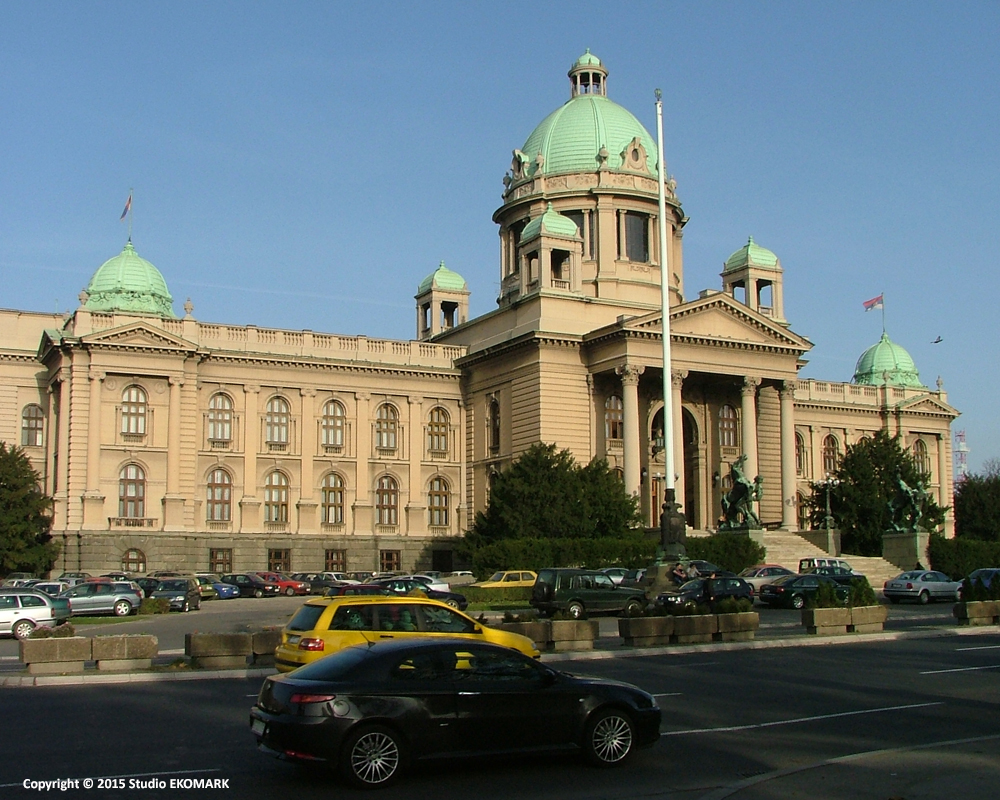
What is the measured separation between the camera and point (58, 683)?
23.3m

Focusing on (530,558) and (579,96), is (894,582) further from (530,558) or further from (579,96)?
(579,96)

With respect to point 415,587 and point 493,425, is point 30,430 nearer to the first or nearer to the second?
point 493,425

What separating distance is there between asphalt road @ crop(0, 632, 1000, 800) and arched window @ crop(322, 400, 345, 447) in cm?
5166

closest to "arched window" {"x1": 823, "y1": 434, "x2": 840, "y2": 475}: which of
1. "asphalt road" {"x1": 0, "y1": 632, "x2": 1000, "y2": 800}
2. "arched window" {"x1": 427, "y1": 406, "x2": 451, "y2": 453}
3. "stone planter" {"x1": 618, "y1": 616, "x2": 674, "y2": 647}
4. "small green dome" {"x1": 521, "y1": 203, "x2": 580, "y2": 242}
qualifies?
"small green dome" {"x1": 521, "y1": 203, "x2": 580, "y2": 242}

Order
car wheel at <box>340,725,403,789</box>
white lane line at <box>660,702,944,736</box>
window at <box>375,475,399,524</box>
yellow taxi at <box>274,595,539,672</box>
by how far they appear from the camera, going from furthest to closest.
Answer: window at <box>375,475,399,524</box> → yellow taxi at <box>274,595,539,672</box> → white lane line at <box>660,702,944,736</box> → car wheel at <box>340,725,403,789</box>

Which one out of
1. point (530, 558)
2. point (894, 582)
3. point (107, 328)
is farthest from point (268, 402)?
point (894, 582)

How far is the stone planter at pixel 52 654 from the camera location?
24062 millimetres

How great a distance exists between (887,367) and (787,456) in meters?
36.1

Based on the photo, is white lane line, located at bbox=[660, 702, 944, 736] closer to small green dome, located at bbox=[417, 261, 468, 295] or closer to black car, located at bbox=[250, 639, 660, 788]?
black car, located at bbox=[250, 639, 660, 788]

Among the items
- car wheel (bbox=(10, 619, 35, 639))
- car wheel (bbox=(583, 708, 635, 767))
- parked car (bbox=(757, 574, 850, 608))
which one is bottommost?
car wheel (bbox=(583, 708, 635, 767))

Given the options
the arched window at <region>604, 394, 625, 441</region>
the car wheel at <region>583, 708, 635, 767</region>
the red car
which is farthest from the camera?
the arched window at <region>604, 394, 625, 441</region>

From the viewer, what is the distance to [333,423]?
7588cm

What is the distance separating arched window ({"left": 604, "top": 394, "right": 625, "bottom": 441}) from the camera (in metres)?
73.1

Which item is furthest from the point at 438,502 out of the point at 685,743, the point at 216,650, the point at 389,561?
the point at 685,743
